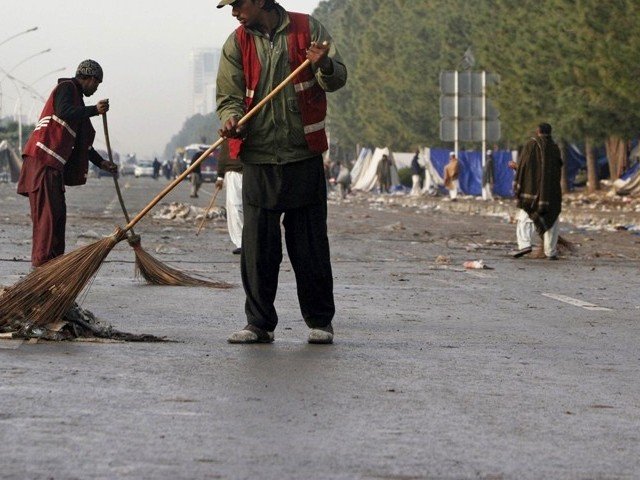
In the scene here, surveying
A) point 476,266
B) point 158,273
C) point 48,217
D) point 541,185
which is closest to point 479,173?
point 541,185

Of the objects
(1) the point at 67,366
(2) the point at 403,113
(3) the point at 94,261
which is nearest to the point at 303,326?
(3) the point at 94,261

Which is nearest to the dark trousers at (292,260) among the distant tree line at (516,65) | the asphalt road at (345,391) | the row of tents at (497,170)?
the asphalt road at (345,391)

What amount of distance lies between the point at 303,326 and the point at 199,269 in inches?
267

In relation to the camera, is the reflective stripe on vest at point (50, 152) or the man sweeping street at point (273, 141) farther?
the reflective stripe on vest at point (50, 152)

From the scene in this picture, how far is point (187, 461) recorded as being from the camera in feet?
17.7

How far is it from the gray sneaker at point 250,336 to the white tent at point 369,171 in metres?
65.8

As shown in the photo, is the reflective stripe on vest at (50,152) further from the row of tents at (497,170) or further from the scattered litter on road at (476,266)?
the row of tents at (497,170)

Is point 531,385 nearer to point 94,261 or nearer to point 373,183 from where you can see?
point 94,261

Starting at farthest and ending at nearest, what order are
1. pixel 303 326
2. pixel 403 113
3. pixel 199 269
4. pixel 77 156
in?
1. pixel 403 113
2. pixel 199 269
3. pixel 77 156
4. pixel 303 326

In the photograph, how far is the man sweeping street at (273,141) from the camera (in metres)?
9.18

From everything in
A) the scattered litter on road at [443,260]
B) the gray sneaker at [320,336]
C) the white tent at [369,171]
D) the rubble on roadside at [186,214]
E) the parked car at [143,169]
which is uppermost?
the gray sneaker at [320,336]

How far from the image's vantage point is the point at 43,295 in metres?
9.43

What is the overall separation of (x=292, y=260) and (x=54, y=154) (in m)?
3.77

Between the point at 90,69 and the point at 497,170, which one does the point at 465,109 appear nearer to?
the point at 497,170
